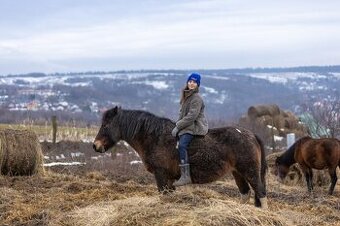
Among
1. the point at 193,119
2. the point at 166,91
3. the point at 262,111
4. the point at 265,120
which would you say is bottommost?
the point at 166,91

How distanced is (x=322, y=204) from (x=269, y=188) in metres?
2.93

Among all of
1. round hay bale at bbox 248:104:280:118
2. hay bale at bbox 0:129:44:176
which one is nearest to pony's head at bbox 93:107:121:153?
hay bale at bbox 0:129:44:176

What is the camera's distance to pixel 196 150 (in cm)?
859

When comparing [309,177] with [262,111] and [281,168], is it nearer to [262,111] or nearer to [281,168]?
[281,168]

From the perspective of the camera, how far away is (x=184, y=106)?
870cm

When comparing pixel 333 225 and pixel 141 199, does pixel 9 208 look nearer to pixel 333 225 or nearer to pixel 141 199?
pixel 141 199

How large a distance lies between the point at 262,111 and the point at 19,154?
67.5 feet

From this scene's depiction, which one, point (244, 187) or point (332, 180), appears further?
point (332, 180)

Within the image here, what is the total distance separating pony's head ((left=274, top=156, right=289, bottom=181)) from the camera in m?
14.8

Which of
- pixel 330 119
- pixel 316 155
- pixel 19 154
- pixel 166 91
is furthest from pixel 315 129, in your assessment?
pixel 166 91

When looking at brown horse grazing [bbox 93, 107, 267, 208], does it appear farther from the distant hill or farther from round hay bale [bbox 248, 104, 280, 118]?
the distant hill

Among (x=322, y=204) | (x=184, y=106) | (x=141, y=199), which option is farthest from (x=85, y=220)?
(x=322, y=204)

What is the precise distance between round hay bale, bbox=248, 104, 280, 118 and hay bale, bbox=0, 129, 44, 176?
63.0 feet

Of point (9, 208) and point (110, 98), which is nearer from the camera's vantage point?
point (9, 208)
